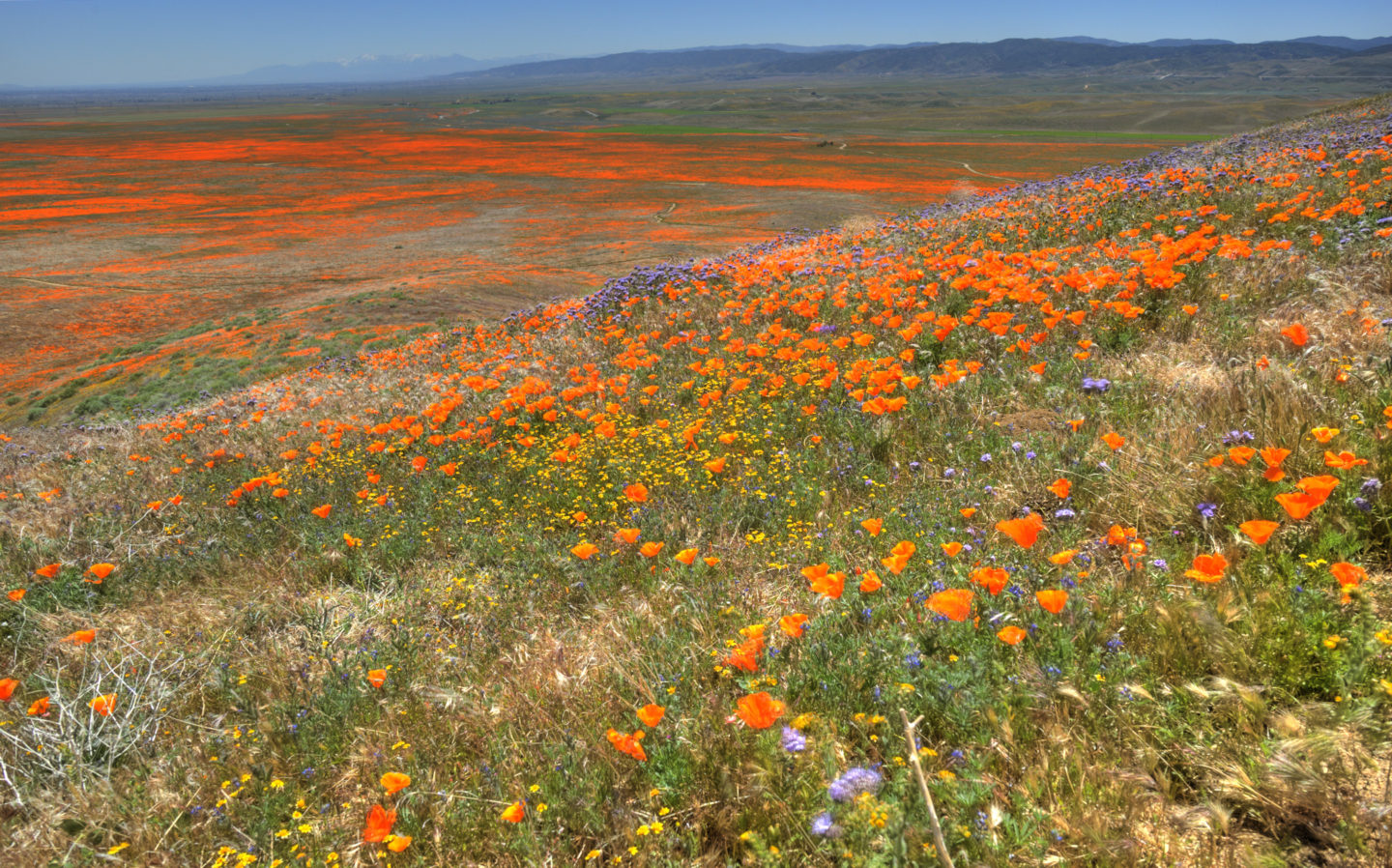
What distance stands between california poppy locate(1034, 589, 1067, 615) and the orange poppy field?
57.5ft

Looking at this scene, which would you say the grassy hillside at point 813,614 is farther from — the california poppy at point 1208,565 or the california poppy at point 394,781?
the california poppy at point 394,781

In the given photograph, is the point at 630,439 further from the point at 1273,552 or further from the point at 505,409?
the point at 1273,552

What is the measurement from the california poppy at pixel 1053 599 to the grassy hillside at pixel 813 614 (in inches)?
0.5

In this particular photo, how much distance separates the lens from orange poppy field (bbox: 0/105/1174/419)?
2052cm

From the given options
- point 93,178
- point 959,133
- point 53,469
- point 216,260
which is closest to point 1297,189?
point 53,469

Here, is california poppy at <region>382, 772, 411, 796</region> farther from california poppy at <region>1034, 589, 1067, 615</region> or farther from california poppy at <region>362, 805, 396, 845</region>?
california poppy at <region>1034, 589, 1067, 615</region>

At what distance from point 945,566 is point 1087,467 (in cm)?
92

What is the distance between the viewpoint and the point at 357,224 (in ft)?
125

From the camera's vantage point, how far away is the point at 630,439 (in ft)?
16.5

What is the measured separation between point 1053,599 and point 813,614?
96cm

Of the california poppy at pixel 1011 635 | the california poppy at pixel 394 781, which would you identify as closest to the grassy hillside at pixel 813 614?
the california poppy at pixel 1011 635

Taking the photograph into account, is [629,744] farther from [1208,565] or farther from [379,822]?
[1208,565]

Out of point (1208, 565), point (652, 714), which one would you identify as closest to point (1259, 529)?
point (1208, 565)

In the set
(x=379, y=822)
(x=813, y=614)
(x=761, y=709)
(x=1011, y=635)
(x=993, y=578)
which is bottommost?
(x=379, y=822)
